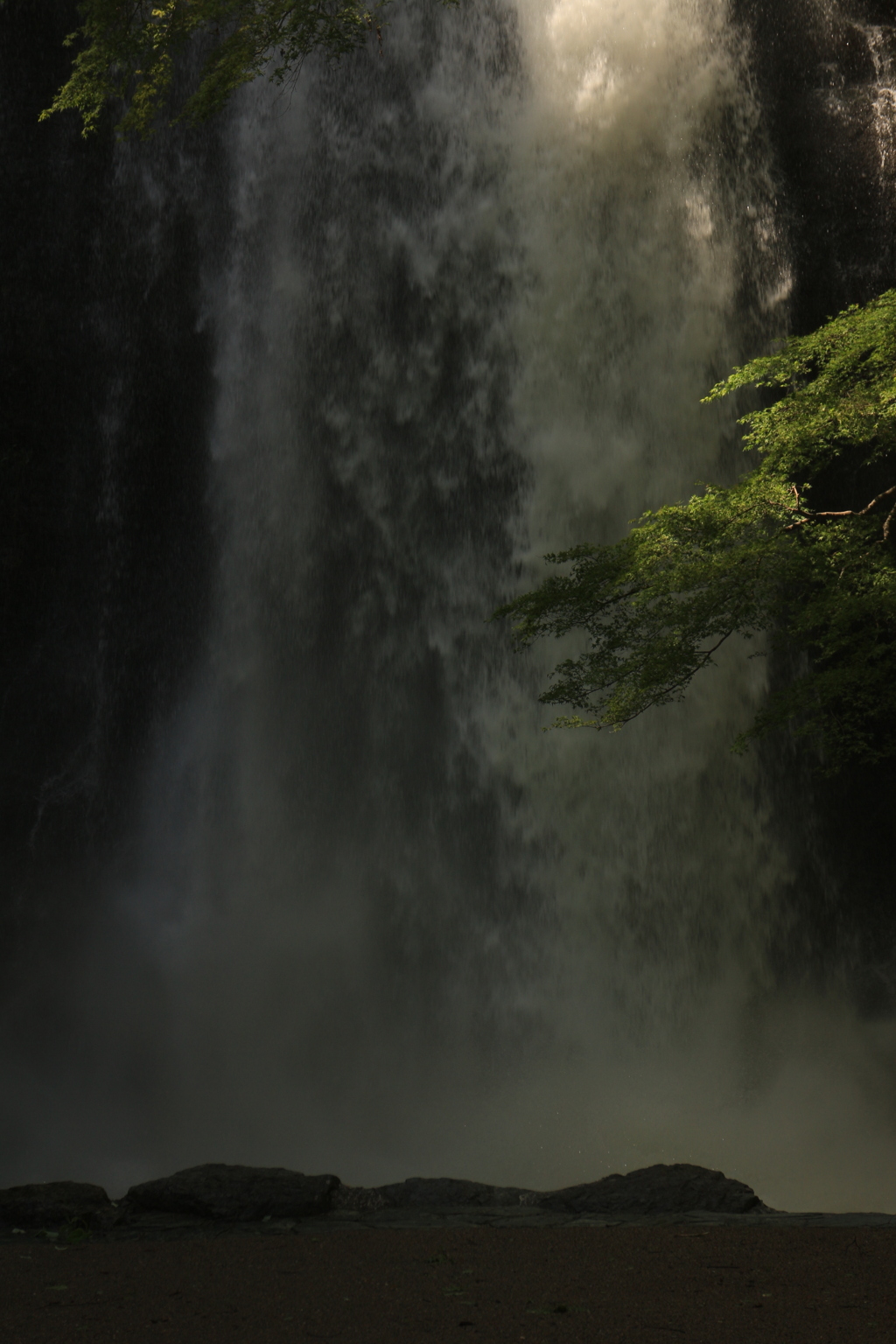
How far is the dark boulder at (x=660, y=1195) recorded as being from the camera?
16.6 feet

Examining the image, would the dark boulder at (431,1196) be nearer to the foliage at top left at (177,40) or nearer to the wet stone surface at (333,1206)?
the wet stone surface at (333,1206)

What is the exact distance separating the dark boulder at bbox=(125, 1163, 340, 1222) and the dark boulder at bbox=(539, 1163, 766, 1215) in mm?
1147

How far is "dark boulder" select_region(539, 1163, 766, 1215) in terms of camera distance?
506 centimetres

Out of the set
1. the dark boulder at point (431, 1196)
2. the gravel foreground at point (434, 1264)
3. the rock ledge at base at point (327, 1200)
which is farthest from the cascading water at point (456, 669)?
the gravel foreground at point (434, 1264)

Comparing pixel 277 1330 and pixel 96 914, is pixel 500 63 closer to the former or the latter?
pixel 96 914

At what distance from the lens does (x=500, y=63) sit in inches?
452

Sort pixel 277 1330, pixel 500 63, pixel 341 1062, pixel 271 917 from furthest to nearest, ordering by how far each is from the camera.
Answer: pixel 500 63, pixel 271 917, pixel 341 1062, pixel 277 1330

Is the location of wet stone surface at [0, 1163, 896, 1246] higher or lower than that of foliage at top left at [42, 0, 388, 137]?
lower

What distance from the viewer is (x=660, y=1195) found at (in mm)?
5145

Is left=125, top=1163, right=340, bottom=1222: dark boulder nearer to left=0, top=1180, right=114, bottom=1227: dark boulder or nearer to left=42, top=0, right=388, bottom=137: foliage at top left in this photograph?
left=0, top=1180, right=114, bottom=1227: dark boulder

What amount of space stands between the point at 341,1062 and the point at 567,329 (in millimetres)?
7435

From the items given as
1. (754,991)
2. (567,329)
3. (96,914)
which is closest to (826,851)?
(754,991)

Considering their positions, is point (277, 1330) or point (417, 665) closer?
point (277, 1330)

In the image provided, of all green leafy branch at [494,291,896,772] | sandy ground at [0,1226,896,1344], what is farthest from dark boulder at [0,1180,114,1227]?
green leafy branch at [494,291,896,772]
